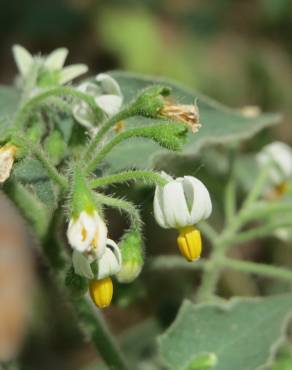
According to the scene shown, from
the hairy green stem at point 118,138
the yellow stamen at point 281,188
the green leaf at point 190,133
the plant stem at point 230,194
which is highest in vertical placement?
the hairy green stem at point 118,138

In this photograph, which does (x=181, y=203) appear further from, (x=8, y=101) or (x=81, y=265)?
(x=8, y=101)

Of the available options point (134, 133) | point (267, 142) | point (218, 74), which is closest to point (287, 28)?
point (218, 74)

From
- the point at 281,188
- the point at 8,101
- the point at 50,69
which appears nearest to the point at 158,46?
the point at 281,188

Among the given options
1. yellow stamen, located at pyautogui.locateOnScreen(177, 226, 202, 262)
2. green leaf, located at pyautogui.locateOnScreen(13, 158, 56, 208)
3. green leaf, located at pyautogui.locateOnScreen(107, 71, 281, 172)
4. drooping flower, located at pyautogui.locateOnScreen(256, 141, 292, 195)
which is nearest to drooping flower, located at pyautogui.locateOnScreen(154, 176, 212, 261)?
yellow stamen, located at pyautogui.locateOnScreen(177, 226, 202, 262)

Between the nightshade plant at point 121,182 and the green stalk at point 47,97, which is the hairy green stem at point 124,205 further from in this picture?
the green stalk at point 47,97

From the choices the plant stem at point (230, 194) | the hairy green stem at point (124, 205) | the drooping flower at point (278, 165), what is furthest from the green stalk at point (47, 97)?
the drooping flower at point (278, 165)

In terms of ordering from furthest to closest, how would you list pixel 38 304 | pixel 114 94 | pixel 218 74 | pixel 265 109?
pixel 218 74
pixel 265 109
pixel 38 304
pixel 114 94

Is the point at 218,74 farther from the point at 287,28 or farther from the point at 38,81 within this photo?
the point at 38,81
